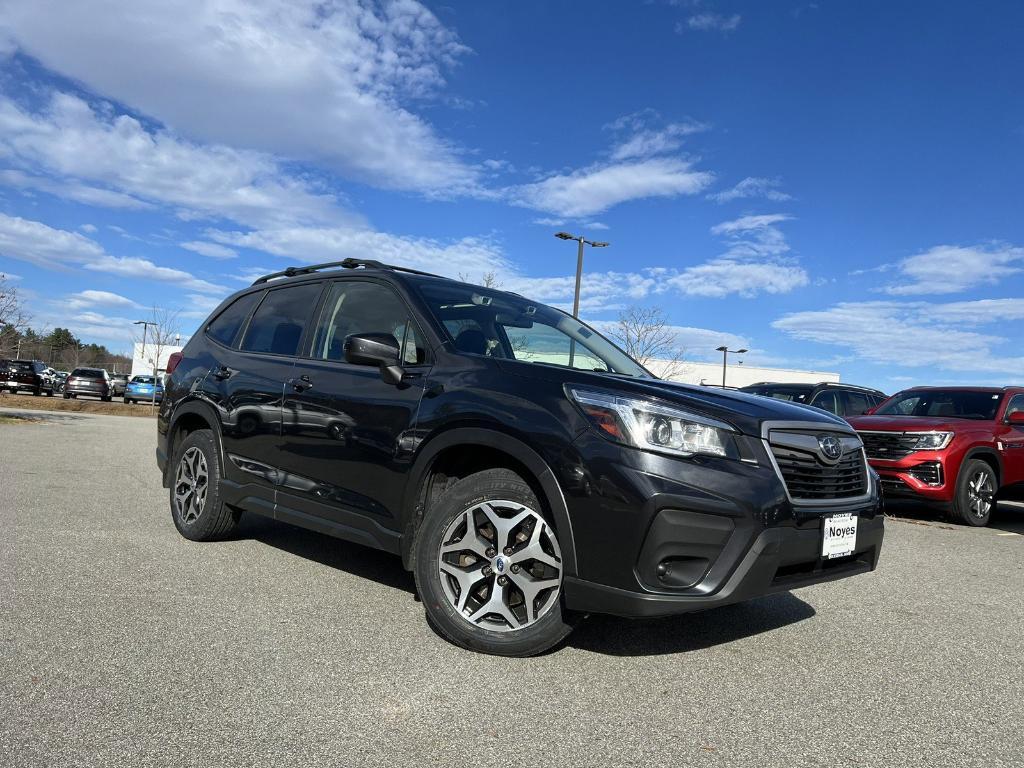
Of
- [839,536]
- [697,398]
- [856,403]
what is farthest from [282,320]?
[856,403]

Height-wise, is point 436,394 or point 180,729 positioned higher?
point 436,394

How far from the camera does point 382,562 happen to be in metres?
5.05

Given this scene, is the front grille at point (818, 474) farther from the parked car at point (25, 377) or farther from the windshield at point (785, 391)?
the parked car at point (25, 377)

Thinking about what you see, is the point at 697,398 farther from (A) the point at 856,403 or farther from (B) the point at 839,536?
(A) the point at 856,403

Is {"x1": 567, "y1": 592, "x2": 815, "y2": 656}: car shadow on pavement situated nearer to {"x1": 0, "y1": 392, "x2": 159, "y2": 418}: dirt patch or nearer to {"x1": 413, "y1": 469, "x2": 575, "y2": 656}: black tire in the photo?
{"x1": 413, "y1": 469, "x2": 575, "y2": 656}: black tire

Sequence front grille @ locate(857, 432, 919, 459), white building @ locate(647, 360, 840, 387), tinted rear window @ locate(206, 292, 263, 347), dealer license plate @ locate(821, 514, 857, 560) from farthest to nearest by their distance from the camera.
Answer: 1. white building @ locate(647, 360, 840, 387)
2. front grille @ locate(857, 432, 919, 459)
3. tinted rear window @ locate(206, 292, 263, 347)
4. dealer license plate @ locate(821, 514, 857, 560)

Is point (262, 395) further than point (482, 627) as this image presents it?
Yes

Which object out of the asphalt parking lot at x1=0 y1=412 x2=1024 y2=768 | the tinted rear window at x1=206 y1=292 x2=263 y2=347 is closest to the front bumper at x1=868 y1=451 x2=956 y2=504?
the asphalt parking lot at x1=0 y1=412 x2=1024 y2=768

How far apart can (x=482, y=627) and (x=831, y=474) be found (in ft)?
5.55

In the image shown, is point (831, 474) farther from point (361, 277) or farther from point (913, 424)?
point (913, 424)

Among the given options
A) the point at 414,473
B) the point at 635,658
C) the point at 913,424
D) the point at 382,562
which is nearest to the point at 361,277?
the point at 414,473

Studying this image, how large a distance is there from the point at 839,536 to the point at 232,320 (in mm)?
4195

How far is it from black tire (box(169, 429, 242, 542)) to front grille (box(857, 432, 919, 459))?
6.53 meters

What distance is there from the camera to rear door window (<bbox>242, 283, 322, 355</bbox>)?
4.82 m
